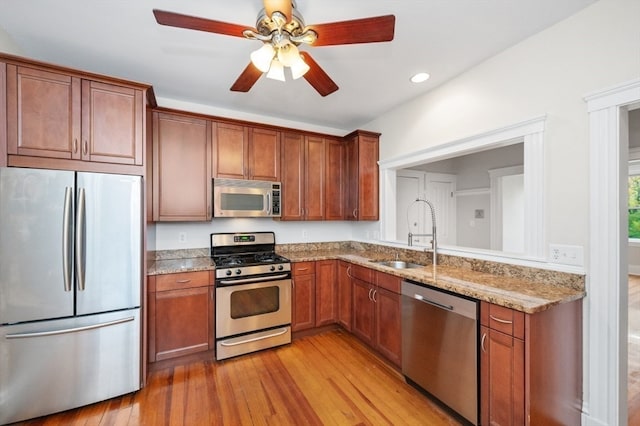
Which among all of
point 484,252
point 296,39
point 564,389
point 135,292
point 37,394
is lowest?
point 37,394

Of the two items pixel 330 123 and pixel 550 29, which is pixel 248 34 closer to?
pixel 550 29

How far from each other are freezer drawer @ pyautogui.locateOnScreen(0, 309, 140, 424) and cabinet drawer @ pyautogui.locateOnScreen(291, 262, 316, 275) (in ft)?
4.82

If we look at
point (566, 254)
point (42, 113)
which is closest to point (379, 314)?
point (566, 254)

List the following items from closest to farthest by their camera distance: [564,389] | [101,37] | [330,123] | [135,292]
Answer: [564,389]
[101,37]
[135,292]
[330,123]

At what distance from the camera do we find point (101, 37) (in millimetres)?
1988

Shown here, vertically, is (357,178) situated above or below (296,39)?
below

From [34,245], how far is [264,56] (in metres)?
2.02

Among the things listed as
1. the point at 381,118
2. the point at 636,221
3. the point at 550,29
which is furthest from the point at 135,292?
the point at 636,221

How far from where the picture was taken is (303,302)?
10.0 feet

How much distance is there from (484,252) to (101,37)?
136 inches

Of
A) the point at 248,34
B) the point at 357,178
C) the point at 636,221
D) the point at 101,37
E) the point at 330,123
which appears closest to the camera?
the point at 248,34

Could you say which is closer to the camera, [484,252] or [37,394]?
[37,394]

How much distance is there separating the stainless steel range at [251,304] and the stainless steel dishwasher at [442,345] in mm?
1269

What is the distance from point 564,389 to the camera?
1611 mm
